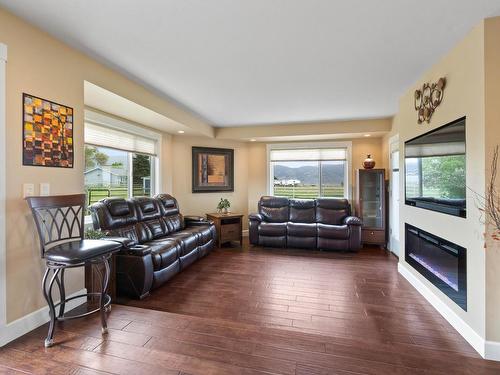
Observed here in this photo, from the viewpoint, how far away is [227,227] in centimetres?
509

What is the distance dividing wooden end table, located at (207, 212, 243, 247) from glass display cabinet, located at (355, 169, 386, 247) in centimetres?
253

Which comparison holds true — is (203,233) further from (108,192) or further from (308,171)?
(308,171)

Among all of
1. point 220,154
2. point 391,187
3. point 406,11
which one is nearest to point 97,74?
point 406,11

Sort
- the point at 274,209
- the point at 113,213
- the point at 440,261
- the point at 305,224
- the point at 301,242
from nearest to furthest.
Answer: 1. the point at 440,261
2. the point at 113,213
3. the point at 301,242
4. the point at 305,224
5. the point at 274,209

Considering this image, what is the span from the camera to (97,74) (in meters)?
2.65

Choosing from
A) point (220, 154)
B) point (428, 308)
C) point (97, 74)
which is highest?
point (97, 74)

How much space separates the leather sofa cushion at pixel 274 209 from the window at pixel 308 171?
1.84 ft

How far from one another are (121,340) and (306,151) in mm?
5028

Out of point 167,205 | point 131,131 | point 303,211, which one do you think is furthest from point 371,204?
point 131,131

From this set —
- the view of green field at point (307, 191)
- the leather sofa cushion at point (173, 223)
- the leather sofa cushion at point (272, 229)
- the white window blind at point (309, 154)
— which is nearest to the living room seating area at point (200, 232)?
the leather sofa cushion at point (173, 223)

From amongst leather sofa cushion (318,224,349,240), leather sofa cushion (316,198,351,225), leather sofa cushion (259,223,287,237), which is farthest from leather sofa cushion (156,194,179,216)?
leather sofa cushion (316,198,351,225)

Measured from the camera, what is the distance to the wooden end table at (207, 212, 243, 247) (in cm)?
496

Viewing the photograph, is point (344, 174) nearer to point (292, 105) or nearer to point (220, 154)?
point (292, 105)

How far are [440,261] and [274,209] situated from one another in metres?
3.31
